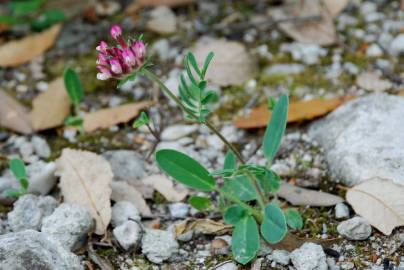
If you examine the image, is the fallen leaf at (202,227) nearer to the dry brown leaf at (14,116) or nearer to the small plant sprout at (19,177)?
the small plant sprout at (19,177)

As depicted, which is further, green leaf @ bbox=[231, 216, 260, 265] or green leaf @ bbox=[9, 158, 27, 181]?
green leaf @ bbox=[9, 158, 27, 181]

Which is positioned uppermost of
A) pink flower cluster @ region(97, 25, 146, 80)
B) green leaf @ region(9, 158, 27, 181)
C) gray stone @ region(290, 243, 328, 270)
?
pink flower cluster @ region(97, 25, 146, 80)

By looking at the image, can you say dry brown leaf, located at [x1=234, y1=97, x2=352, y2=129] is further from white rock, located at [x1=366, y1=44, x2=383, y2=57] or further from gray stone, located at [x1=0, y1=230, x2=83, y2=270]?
gray stone, located at [x1=0, y1=230, x2=83, y2=270]

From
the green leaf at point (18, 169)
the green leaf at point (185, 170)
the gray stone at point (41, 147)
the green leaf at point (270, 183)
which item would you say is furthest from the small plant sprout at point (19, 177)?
the green leaf at point (270, 183)

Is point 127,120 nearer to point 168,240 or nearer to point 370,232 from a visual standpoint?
point 168,240

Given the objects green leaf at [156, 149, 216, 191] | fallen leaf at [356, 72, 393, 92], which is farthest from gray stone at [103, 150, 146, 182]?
fallen leaf at [356, 72, 393, 92]

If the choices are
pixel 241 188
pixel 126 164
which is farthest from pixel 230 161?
pixel 126 164

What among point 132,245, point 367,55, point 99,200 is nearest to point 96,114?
point 99,200
